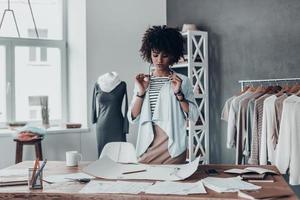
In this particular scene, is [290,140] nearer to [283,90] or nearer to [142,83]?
[283,90]

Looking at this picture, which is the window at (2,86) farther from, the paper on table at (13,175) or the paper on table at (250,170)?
the paper on table at (250,170)

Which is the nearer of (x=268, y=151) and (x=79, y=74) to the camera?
(x=268, y=151)

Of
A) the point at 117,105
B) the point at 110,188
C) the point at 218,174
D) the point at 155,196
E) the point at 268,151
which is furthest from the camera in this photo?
the point at 117,105

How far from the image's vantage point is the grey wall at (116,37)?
192 inches

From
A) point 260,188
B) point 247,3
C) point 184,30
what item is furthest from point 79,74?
point 260,188

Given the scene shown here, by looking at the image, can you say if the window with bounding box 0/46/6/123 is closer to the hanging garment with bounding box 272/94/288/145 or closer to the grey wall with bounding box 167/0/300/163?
the grey wall with bounding box 167/0/300/163

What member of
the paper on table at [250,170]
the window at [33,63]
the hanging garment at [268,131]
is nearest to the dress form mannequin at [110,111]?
the window at [33,63]

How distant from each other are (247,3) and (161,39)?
6.68 ft

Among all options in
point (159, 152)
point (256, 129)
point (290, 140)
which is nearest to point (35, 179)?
point (159, 152)

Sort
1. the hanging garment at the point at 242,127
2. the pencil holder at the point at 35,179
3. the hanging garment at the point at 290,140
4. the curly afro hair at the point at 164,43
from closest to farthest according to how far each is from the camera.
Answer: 1. the pencil holder at the point at 35,179
2. the curly afro hair at the point at 164,43
3. the hanging garment at the point at 290,140
4. the hanging garment at the point at 242,127

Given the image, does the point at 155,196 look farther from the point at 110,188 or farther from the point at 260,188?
the point at 260,188

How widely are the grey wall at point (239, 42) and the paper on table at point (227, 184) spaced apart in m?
2.13

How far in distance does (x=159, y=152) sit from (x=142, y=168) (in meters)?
0.28

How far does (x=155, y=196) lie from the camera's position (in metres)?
1.69
